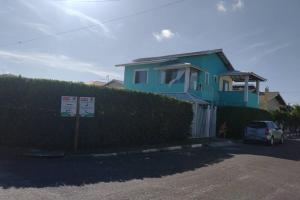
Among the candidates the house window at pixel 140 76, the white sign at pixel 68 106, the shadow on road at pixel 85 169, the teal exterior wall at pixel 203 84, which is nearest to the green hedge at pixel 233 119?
the teal exterior wall at pixel 203 84

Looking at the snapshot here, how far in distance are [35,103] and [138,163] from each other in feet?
14.7

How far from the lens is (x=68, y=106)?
1258cm

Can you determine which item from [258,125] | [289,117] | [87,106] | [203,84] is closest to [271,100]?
[289,117]

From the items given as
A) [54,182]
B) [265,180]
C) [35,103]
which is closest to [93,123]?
[35,103]

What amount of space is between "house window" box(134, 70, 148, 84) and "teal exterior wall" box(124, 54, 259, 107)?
30cm

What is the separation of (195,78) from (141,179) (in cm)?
2072

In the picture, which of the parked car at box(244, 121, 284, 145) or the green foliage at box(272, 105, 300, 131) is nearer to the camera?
the parked car at box(244, 121, 284, 145)

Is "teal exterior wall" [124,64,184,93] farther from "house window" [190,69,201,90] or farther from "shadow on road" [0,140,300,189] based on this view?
"shadow on road" [0,140,300,189]

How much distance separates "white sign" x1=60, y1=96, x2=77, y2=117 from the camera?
41.0ft

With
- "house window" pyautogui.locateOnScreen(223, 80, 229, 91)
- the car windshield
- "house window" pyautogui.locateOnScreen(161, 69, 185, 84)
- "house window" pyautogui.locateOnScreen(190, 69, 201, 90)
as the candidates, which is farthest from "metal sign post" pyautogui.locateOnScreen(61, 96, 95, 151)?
"house window" pyautogui.locateOnScreen(223, 80, 229, 91)

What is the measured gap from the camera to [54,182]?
25.5 feet

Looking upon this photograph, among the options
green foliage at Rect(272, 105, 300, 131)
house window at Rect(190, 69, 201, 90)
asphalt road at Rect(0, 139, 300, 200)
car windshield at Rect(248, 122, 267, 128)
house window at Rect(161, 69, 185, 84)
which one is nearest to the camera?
asphalt road at Rect(0, 139, 300, 200)

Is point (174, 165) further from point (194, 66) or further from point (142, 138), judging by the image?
point (194, 66)

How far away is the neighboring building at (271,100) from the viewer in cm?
4853
